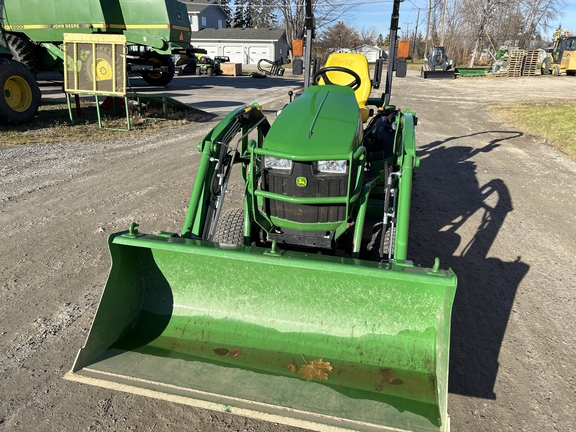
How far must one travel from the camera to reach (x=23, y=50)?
14391 mm

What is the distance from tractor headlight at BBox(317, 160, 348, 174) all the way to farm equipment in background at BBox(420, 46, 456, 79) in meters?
29.7

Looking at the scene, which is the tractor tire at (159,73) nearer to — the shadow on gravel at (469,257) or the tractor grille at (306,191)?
the shadow on gravel at (469,257)

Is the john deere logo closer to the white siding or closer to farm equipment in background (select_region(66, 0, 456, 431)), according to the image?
farm equipment in background (select_region(66, 0, 456, 431))

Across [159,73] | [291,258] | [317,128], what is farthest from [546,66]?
[291,258]

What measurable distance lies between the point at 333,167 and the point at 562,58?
3376 centimetres

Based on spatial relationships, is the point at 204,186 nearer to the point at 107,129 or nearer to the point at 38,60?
the point at 107,129

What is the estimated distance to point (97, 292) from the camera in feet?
12.1

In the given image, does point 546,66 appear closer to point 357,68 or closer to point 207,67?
point 207,67

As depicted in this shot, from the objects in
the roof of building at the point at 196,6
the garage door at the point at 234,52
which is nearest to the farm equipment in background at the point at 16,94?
the garage door at the point at 234,52

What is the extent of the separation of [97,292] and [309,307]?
1869 millimetres

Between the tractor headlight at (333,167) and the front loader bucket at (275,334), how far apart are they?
0.68 metres

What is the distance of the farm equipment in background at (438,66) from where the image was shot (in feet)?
98.6

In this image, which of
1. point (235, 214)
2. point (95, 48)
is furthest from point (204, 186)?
point (95, 48)

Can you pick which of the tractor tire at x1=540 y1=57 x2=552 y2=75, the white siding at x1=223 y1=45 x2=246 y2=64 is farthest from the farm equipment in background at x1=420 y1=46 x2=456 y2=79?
the white siding at x1=223 y1=45 x2=246 y2=64
